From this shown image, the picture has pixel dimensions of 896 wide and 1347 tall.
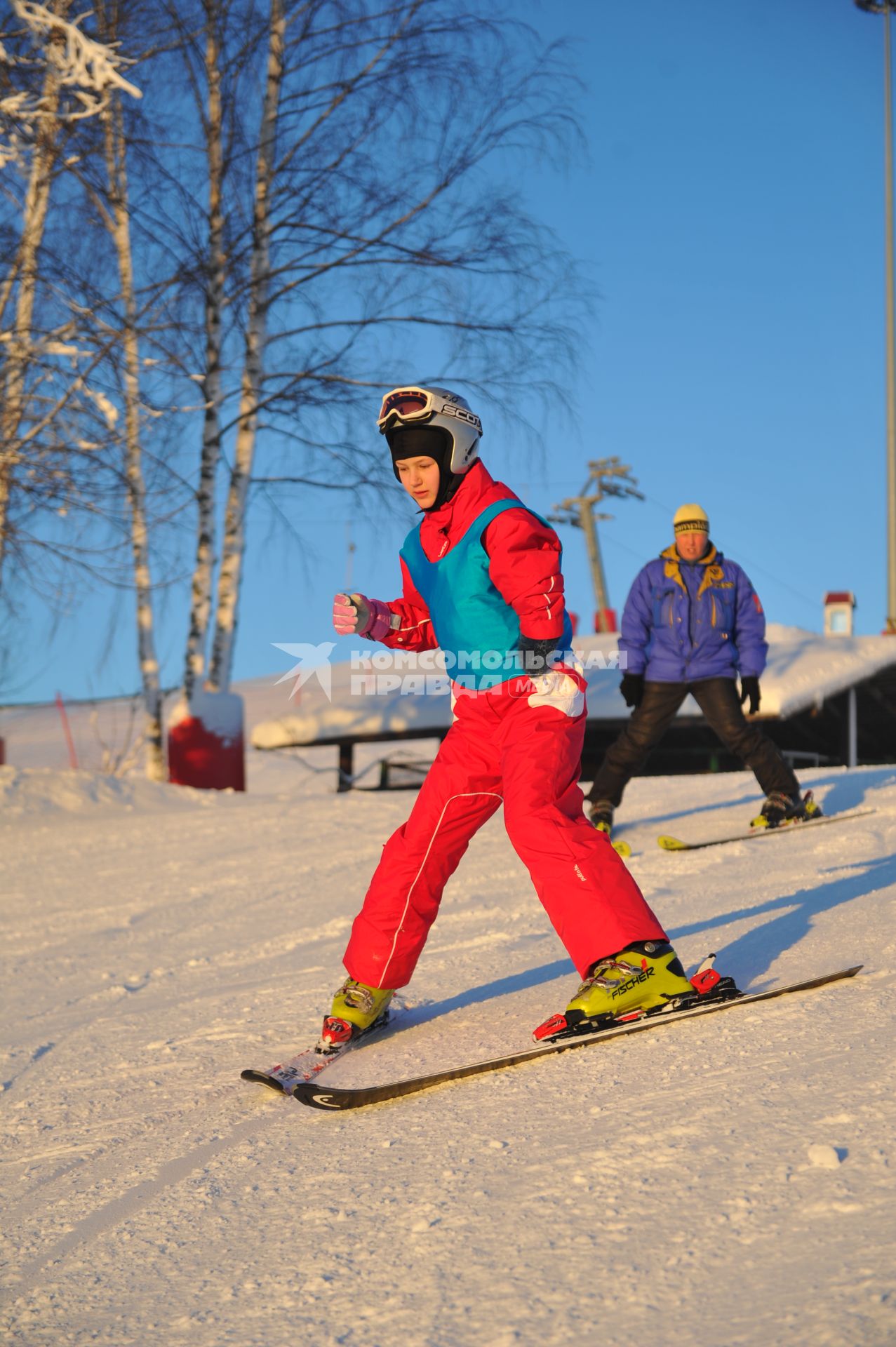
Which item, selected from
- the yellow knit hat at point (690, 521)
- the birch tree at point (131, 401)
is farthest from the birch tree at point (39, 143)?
the yellow knit hat at point (690, 521)

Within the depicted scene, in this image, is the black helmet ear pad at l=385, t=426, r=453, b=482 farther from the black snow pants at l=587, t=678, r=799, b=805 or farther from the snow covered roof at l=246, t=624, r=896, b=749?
the snow covered roof at l=246, t=624, r=896, b=749

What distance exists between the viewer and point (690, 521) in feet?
21.7

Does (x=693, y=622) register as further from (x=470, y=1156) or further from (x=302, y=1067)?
(x=470, y=1156)

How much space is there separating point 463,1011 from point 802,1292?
1993mm

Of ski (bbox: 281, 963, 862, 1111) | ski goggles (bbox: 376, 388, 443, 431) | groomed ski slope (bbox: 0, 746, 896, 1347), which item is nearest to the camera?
groomed ski slope (bbox: 0, 746, 896, 1347)

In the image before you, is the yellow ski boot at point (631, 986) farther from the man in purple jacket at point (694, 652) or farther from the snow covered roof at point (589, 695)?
the snow covered roof at point (589, 695)

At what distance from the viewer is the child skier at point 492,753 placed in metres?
3.08

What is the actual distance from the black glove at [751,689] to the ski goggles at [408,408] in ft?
12.2

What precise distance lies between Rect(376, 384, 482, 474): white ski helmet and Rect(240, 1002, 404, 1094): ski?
160cm

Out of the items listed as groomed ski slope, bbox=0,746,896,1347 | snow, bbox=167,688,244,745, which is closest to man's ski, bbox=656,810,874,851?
groomed ski slope, bbox=0,746,896,1347

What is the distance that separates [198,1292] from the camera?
2055mm

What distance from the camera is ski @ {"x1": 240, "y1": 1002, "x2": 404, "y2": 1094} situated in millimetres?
3051

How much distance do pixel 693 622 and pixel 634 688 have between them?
485 mm

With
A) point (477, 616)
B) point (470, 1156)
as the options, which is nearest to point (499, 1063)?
point (470, 1156)
